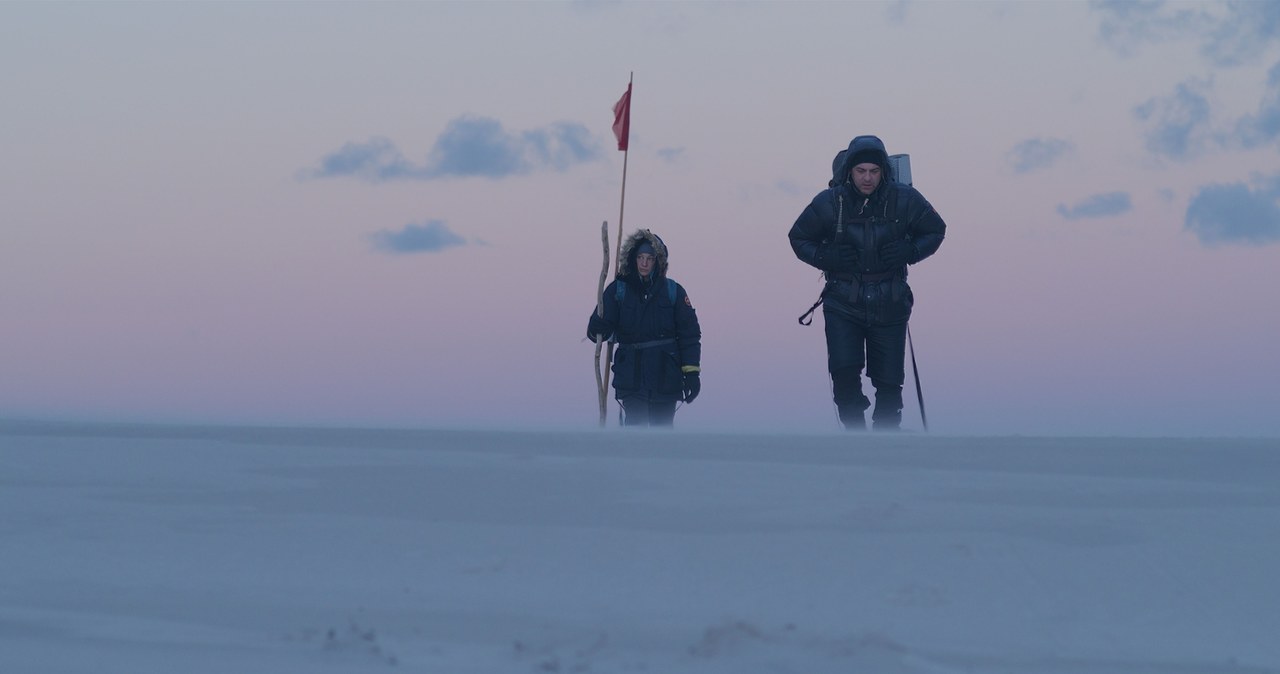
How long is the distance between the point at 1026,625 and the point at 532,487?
1.92m

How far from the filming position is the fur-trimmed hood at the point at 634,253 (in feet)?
33.9

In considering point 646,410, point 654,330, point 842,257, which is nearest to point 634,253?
point 654,330

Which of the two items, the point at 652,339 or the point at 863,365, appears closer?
the point at 863,365

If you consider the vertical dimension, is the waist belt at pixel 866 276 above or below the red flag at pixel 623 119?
below

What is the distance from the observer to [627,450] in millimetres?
5488

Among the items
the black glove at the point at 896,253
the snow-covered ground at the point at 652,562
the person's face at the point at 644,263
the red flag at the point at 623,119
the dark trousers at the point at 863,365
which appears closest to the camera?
the snow-covered ground at the point at 652,562

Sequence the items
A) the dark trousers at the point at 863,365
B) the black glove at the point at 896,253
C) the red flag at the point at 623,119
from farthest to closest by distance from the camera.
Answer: the red flag at the point at 623,119
the dark trousers at the point at 863,365
the black glove at the point at 896,253

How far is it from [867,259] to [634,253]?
7.27 ft

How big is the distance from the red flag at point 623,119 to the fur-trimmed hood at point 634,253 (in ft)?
7.82

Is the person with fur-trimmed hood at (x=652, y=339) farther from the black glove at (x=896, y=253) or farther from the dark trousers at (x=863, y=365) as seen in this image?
the black glove at (x=896, y=253)

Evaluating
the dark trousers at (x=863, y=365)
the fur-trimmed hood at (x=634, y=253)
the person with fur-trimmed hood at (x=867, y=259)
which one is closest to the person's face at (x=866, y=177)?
the person with fur-trimmed hood at (x=867, y=259)

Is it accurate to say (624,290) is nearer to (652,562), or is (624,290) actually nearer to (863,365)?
A: (863,365)

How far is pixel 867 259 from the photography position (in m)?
8.78

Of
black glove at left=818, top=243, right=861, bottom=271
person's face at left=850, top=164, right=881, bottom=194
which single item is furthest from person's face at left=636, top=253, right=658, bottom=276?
person's face at left=850, top=164, right=881, bottom=194
